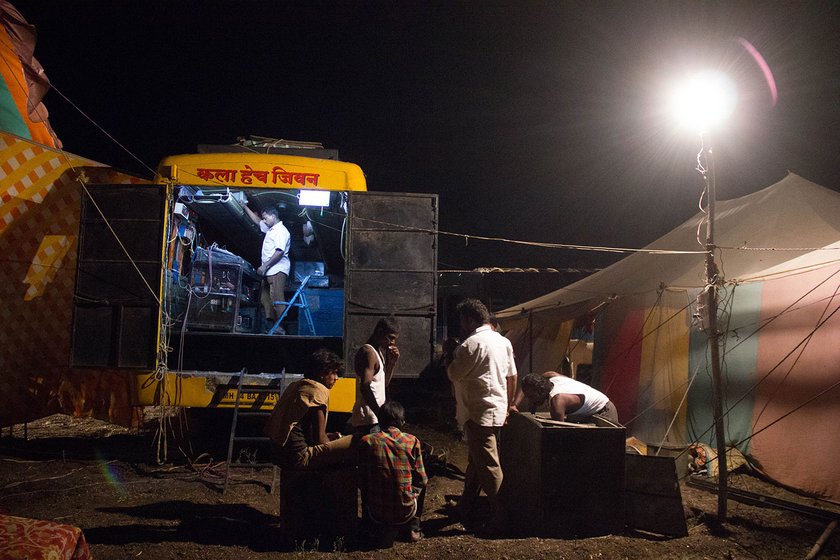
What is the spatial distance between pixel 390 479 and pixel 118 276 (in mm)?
3842

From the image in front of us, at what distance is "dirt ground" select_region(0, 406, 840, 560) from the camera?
3.58 meters

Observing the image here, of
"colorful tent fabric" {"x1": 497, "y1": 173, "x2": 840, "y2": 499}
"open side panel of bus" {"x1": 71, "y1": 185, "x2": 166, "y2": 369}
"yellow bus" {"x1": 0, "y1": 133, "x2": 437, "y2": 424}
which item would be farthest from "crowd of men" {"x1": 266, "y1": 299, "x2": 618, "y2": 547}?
"open side panel of bus" {"x1": 71, "y1": 185, "x2": 166, "y2": 369}

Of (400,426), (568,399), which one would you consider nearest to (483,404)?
(400,426)

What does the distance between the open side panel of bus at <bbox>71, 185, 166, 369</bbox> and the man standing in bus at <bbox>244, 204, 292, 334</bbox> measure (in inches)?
67.8

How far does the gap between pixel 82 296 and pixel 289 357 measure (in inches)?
91.2

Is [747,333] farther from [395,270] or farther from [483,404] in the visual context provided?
[395,270]

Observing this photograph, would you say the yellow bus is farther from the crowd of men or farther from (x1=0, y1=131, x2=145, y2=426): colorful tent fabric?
the crowd of men

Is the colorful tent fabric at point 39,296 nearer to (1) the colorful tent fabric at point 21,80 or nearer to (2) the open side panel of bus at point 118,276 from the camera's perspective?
(2) the open side panel of bus at point 118,276

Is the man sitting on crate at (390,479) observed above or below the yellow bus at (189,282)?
below

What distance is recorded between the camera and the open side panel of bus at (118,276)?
217 inches

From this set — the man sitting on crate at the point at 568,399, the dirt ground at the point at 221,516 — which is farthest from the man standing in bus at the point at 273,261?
the man sitting on crate at the point at 568,399

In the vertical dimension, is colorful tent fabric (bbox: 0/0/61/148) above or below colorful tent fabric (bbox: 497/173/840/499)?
above

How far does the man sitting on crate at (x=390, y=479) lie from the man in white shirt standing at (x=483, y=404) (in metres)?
0.54

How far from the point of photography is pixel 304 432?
384 cm
